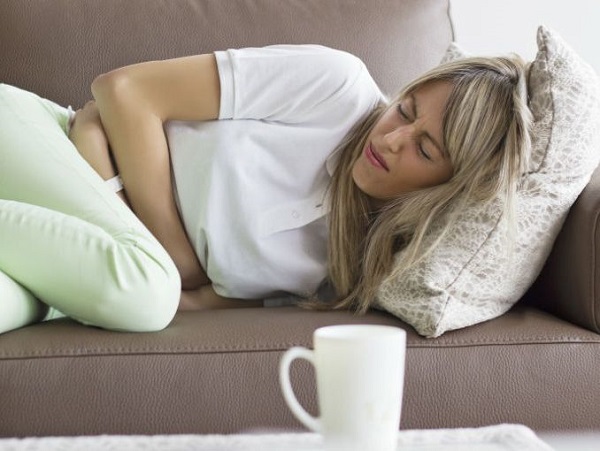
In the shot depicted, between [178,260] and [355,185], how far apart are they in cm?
33

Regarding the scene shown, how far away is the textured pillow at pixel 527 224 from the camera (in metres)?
1.23

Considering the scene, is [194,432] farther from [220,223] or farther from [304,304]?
[220,223]

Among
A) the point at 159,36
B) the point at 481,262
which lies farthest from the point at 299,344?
the point at 159,36

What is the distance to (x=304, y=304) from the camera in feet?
4.49

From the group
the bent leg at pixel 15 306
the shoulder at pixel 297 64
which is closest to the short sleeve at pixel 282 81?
the shoulder at pixel 297 64

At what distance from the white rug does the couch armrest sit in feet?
2.03

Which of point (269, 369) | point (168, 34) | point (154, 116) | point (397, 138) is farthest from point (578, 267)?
point (168, 34)

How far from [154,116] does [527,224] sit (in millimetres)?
640

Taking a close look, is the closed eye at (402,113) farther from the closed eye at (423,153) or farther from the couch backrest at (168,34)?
the couch backrest at (168,34)

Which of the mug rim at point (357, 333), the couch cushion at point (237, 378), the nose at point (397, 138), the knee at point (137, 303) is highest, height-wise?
the mug rim at point (357, 333)

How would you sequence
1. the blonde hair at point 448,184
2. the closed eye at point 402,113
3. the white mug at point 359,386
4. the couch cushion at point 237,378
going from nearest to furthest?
the white mug at point 359,386
the couch cushion at point 237,378
the blonde hair at point 448,184
the closed eye at point 402,113

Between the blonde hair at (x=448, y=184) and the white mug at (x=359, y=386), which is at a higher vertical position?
the white mug at (x=359, y=386)

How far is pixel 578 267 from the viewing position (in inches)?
49.9

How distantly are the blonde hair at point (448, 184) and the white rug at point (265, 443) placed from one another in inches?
24.6
